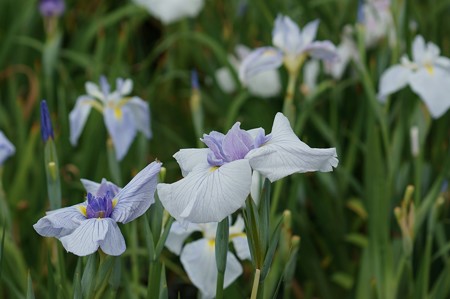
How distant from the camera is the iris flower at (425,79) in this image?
1.79 m

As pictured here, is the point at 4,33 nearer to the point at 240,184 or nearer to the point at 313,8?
the point at 313,8

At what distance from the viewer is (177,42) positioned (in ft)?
10.1

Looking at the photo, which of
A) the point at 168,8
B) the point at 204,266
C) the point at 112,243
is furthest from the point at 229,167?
the point at 168,8

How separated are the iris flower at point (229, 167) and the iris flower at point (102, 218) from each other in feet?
0.16

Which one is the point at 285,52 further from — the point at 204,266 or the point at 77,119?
the point at 204,266

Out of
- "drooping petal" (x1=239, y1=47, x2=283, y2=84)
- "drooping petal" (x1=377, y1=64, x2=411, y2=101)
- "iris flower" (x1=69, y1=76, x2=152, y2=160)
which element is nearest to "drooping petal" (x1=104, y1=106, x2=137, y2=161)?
"iris flower" (x1=69, y1=76, x2=152, y2=160)

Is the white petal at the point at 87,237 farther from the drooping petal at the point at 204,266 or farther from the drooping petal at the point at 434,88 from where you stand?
the drooping petal at the point at 434,88

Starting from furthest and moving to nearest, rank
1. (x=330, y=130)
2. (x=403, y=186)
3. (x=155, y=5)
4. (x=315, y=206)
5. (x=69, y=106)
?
(x=155, y=5), (x=69, y=106), (x=330, y=130), (x=315, y=206), (x=403, y=186)

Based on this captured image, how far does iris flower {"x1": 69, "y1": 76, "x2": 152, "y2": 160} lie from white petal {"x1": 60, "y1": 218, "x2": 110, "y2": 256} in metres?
0.76

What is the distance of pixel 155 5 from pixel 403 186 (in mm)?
1257

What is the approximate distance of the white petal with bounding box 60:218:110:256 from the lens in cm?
96

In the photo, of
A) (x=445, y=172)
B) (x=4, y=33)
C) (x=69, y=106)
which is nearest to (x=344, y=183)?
(x=445, y=172)

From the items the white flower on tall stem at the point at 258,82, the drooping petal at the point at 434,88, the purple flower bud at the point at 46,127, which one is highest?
the white flower on tall stem at the point at 258,82

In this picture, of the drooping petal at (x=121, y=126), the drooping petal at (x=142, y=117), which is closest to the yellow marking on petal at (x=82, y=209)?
the drooping petal at (x=121, y=126)
